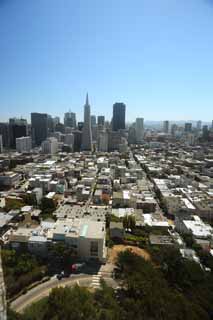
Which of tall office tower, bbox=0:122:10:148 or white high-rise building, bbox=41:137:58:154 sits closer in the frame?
white high-rise building, bbox=41:137:58:154

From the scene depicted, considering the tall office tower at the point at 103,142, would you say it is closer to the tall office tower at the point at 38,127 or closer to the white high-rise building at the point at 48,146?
the white high-rise building at the point at 48,146

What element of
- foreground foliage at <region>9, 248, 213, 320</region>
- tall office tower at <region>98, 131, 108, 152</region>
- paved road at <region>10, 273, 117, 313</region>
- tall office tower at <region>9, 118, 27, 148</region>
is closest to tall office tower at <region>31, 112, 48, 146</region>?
tall office tower at <region>9, 118, 27, 148</region>

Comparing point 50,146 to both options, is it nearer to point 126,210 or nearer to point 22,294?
point 126,210

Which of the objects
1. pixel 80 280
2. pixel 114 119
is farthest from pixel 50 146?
pixel 80 280

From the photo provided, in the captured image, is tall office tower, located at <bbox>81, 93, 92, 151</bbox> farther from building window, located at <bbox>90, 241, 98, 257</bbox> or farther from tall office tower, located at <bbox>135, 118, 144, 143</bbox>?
building window, located at <bbox>90, 241, 98, 257</bbox>

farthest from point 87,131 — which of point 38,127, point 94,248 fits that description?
point 94,248

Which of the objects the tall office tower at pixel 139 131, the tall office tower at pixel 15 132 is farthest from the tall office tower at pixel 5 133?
the tall office tower at pixel 139 131
